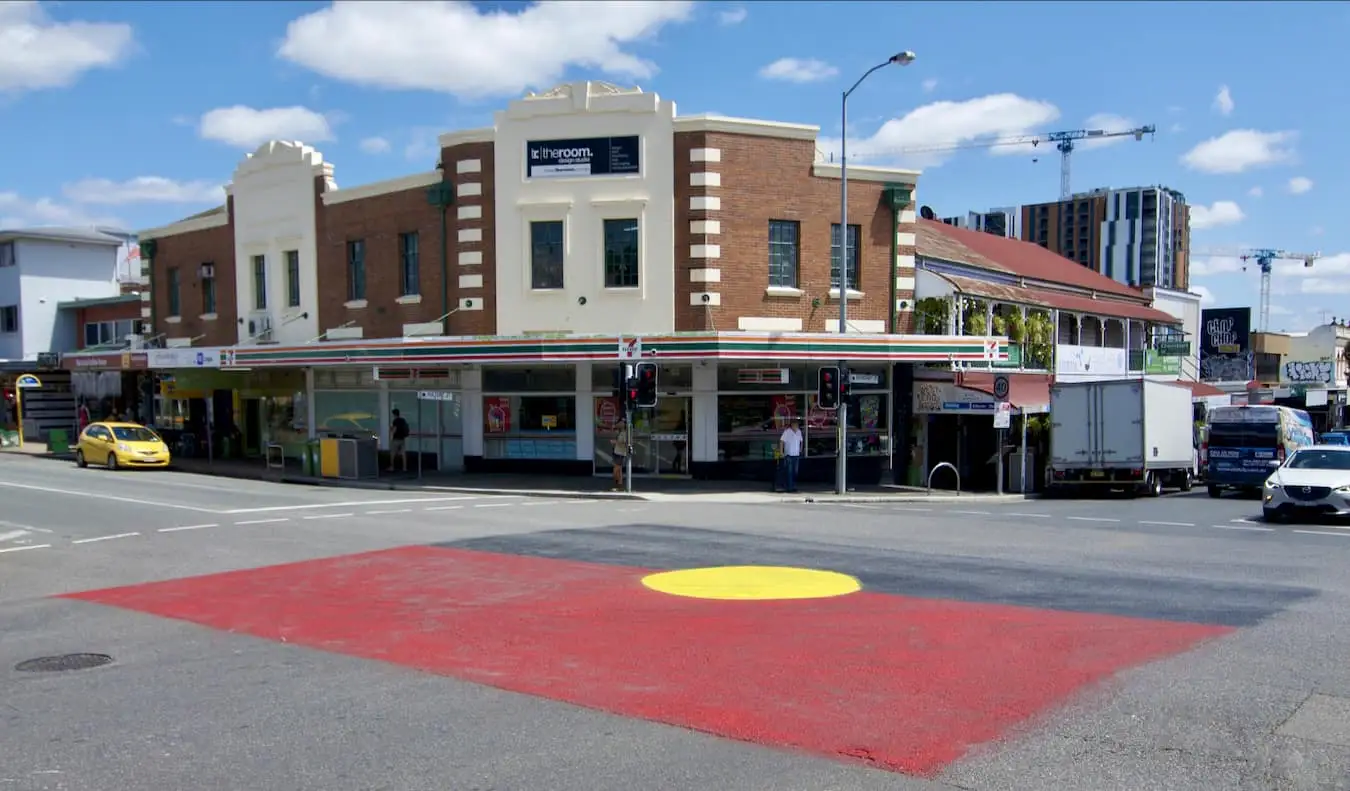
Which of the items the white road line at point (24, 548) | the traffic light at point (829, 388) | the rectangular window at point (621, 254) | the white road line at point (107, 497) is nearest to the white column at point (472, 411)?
the rectangular window at point (621, 254)

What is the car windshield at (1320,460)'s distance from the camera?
66.6 feet

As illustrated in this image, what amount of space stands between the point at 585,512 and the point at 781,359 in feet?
22.7

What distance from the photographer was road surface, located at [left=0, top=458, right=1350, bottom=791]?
591 centimetres

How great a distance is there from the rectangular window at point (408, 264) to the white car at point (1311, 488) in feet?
71.9

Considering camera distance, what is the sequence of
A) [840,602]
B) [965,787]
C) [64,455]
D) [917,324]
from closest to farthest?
[965,787]
[840,602]
[917,324]
[64,455]

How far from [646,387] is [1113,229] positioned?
A: 78.5 meters

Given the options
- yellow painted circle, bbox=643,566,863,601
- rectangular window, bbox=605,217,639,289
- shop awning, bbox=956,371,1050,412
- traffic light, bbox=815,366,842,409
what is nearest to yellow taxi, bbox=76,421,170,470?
rectangular window, bbox=605,217,639,289

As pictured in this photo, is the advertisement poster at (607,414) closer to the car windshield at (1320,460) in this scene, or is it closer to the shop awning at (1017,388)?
the shop awning at (1017,388)

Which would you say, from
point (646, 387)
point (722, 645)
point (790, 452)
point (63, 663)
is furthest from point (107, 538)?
point (790, 452)

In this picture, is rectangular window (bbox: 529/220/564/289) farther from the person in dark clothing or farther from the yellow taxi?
the yellow taxi

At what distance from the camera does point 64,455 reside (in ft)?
124

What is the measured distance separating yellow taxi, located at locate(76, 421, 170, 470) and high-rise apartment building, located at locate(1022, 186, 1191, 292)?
249 feet

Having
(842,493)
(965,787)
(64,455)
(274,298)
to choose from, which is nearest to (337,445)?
(274,298)

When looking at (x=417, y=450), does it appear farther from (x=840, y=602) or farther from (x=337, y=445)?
(x=840, y=602)
